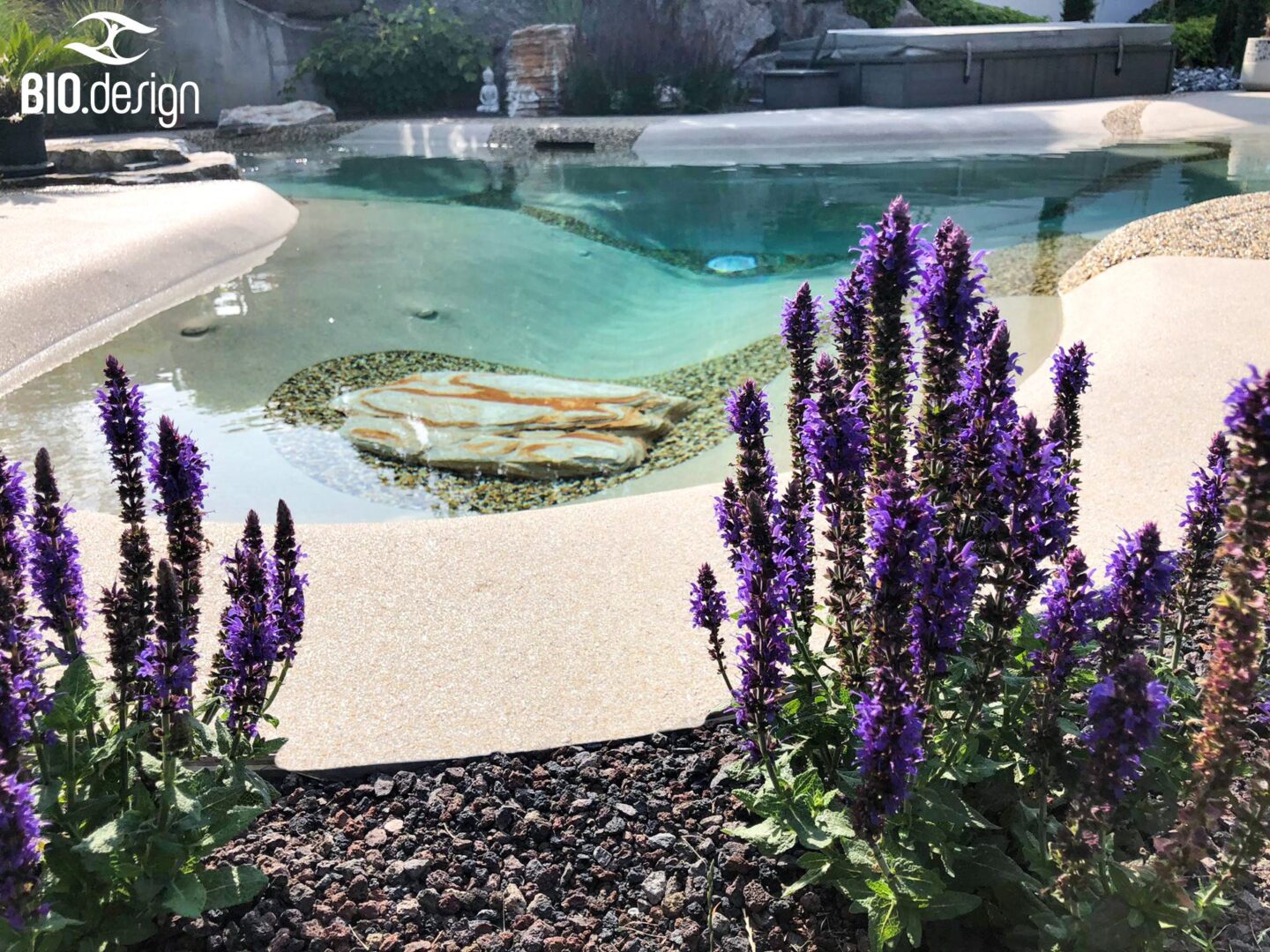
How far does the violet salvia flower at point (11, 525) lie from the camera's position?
76.2 inches

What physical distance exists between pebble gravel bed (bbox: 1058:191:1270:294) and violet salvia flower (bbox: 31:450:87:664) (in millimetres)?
7470

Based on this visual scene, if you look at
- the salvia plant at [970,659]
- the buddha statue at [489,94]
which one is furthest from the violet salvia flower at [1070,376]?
the buddha statue at [489,94]

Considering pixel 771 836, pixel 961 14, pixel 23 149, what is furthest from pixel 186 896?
pixel 961 14

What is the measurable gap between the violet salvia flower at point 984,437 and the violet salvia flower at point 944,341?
49 millimetres

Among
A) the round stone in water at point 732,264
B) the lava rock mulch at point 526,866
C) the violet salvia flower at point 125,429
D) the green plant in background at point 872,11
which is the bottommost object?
the lava rock mulch at point 526,866

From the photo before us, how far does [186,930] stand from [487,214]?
32.8 ft

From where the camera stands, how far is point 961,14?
2264 cm

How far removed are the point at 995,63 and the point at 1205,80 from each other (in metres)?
4.82

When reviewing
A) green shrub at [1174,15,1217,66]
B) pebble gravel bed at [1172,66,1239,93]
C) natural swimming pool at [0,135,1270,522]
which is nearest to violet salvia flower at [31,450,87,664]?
natural swimming pool at [0,135,1270,522]

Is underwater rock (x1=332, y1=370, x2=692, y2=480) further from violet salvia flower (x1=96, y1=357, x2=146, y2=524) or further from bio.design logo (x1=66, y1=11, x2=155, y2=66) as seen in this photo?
bio.design logo (x1=66, y1=11, x2=155, y2=66)

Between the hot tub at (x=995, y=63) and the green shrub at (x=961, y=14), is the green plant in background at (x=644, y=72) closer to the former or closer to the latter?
the hot tub at (x=995, y=63)

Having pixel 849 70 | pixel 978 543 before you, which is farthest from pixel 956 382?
pixel 849 70

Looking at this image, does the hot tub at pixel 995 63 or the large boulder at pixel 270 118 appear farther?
the hot tub at pixel 995 63

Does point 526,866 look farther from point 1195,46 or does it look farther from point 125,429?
point 1195,46
